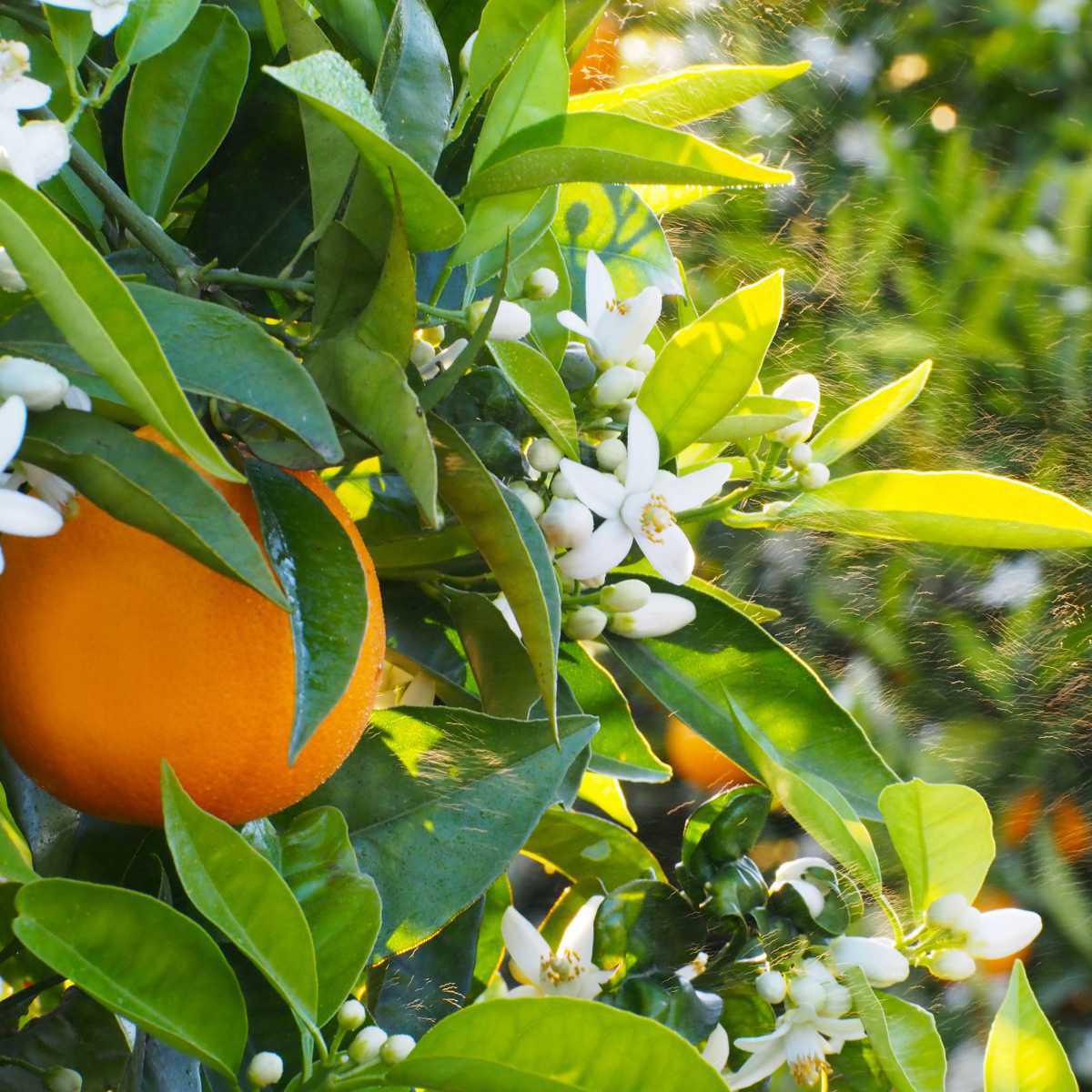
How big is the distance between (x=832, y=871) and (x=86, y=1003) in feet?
0.80

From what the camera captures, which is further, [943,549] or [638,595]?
[943,549]

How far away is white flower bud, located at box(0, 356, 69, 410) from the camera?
0.31 meters

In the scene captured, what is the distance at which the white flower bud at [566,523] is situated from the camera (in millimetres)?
433

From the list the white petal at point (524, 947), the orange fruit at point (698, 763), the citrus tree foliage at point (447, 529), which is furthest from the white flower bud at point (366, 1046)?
the orange fruit at point (698, 763)

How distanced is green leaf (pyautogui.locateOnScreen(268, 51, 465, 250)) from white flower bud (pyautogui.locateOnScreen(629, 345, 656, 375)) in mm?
121

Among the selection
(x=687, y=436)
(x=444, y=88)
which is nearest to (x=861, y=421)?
(x=687, y=436)

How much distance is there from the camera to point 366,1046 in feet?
1.26

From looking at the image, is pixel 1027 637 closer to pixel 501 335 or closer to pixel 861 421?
pixel 861 421

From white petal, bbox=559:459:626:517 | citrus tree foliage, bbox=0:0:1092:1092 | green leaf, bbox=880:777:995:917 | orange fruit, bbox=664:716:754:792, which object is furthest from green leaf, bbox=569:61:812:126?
orange fruit, bbox=664:716:754:792

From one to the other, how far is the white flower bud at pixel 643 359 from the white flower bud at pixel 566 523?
0.06 metres

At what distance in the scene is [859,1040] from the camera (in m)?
0.49

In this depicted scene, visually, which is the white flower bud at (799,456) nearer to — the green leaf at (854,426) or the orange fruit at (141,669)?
the green leaf at (854,426)

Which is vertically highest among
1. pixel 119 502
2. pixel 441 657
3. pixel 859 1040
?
pixel 119 502

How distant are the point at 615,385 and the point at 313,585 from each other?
15 cm
